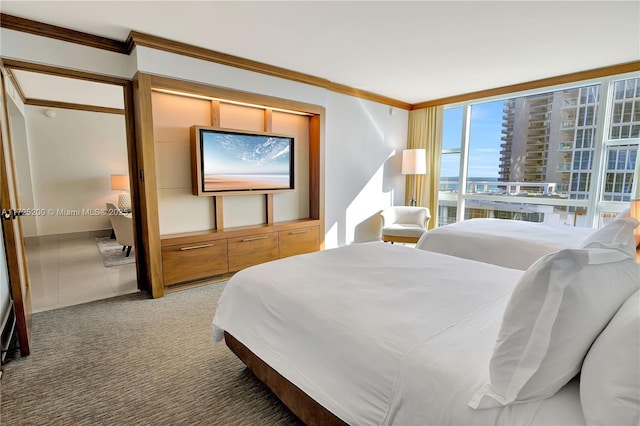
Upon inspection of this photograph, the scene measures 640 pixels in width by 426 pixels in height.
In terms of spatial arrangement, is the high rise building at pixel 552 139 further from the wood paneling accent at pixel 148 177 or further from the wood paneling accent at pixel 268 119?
the wood paneling accent at pixel 148 177

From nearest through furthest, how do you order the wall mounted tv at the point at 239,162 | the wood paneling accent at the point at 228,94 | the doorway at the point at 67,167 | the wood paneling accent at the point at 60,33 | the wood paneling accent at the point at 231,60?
the wood paneling accent at the point at 60,33 < the wood paneling accent at the point at 231,60 < the wood paneling accent at the point at 228,94 < the wall mounted tv at the point at 239,162 < the doorway at the point at 67,167

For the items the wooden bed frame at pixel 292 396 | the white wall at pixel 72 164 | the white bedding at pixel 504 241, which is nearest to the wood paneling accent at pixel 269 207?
the white bedding at pixel 504 241

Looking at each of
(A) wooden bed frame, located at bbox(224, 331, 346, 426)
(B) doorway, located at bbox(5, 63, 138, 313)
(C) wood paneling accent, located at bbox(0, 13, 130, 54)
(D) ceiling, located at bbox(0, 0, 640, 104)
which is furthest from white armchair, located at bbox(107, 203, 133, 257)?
(A) wooden bed frame, located at bbox(224, 331, 346, 426)

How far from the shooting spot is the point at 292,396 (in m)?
1.46

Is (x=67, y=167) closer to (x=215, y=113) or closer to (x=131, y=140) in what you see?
(x=131, y=140)

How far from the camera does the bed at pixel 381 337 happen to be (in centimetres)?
95

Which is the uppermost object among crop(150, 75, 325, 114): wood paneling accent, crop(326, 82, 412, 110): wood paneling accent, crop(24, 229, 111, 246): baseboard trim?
crop(326, 82, 412, 110): wood paneling accent

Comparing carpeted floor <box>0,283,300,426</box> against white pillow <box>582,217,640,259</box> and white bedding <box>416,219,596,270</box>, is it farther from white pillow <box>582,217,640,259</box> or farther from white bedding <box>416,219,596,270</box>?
white bedding <box>416,219,596,270</box>

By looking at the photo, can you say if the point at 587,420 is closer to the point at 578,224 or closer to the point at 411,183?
the point at 578,224

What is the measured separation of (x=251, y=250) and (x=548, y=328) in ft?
10.8

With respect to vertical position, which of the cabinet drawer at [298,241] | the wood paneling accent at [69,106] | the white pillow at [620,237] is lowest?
the cabinet drawer at [298,241]

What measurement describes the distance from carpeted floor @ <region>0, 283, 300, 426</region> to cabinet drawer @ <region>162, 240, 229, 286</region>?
54cm

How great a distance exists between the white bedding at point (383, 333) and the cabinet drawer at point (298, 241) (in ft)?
6.52

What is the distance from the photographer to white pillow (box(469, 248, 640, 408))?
0.86 meters
